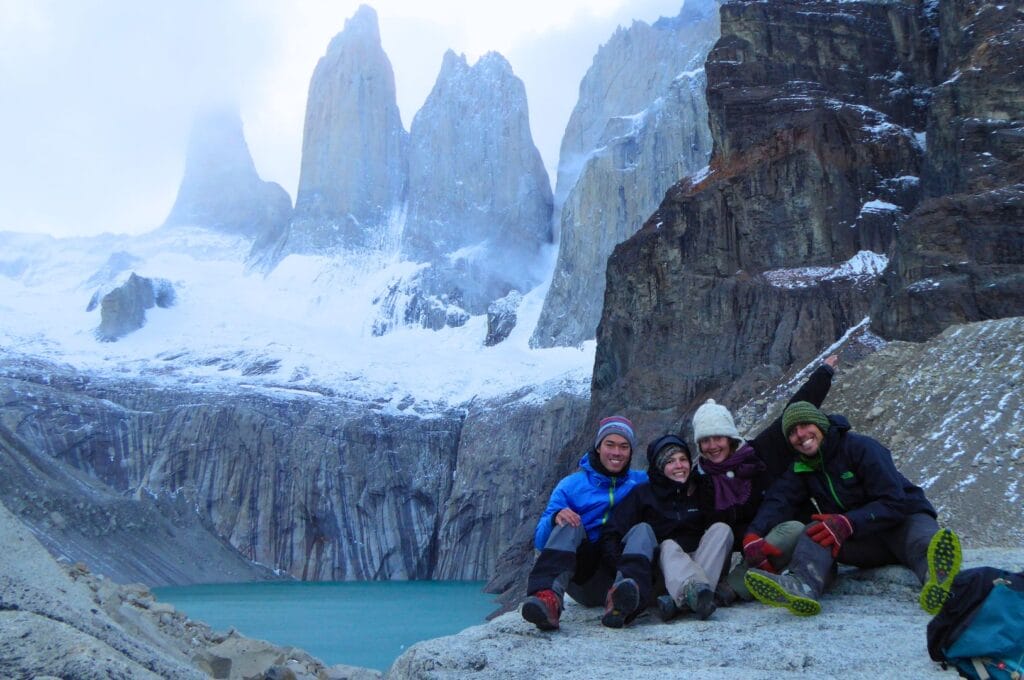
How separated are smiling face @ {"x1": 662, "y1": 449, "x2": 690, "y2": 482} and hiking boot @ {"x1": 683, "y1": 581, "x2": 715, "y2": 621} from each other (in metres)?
0.87

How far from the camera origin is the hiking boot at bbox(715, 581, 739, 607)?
6.13m

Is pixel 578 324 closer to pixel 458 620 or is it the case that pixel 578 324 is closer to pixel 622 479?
pixel 458 620

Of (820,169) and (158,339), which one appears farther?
(158,339)

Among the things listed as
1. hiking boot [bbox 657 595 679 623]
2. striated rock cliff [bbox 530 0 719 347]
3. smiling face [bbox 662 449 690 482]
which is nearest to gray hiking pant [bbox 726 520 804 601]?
hiking boot [bbox 657 595 679 623]

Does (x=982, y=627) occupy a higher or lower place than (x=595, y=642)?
higher

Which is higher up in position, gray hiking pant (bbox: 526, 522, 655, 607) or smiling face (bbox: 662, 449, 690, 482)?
smiling face (bbox: 662, 449, 690, 482)

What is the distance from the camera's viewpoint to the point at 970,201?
28.2 m

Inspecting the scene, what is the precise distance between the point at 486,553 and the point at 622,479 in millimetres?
63048

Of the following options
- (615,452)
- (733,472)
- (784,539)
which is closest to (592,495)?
(615,452)

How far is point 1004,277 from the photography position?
86.1 ft

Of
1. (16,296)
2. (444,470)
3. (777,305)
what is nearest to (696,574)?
(777,305)

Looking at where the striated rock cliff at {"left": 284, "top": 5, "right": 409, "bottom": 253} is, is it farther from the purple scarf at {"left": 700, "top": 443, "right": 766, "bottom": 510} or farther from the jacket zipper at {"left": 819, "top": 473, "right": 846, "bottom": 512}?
the jacket zipper at {"left": 819, "top": 473, "right": 846, "bottom": 512}

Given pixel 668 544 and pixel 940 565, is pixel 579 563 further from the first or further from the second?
pixel 940 565

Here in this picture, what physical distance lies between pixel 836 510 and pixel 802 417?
2.12ft
